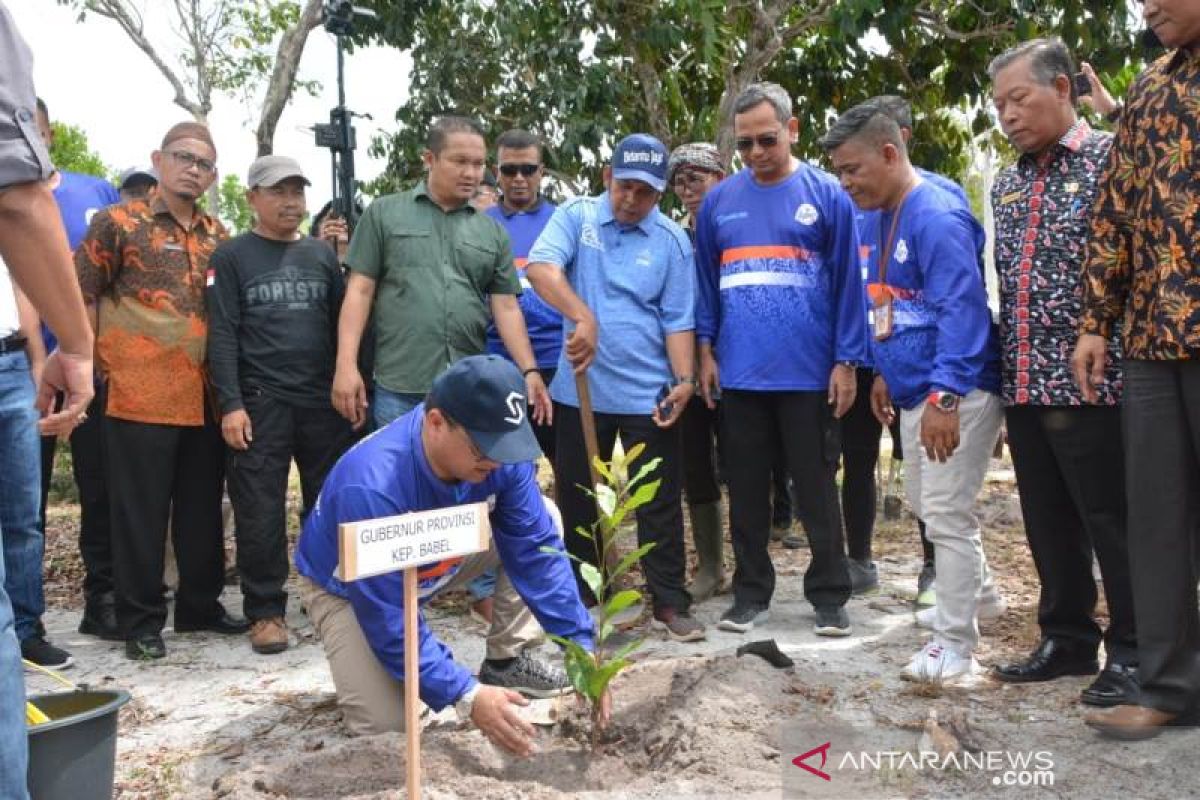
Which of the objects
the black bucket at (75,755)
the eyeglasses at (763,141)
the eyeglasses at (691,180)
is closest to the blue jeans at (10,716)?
the black bucket at (75,755)

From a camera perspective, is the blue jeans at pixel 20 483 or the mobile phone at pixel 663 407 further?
the mobile phone at pixel 663 407

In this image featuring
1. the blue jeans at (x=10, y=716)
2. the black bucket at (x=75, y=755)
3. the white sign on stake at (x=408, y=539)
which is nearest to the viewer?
the blue jeans at (x=10, y=716)

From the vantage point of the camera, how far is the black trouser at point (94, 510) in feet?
16.3

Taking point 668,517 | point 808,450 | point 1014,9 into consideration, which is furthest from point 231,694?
point 1014,9

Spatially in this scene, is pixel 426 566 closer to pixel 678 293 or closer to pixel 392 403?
pixel 392 403

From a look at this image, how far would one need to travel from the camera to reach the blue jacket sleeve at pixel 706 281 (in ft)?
15.6

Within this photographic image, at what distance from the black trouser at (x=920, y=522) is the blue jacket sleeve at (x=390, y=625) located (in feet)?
6.29

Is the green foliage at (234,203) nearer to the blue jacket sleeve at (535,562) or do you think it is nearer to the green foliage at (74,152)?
the green foliage at (74,152)

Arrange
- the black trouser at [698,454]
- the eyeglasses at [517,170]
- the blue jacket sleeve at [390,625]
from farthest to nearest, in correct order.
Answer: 1. the eyeglasses at [517,170]
2. the black trouser at [698,454]
3. the blue jacket sleeve at [390,625]

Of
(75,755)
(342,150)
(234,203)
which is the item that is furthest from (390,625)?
(234,203)

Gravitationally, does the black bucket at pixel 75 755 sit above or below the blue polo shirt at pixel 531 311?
below

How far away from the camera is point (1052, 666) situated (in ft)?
12.4

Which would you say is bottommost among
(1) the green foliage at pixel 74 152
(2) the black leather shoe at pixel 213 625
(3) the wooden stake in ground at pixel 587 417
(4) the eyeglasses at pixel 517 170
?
(2) the black leather shoe at pixel 213 625

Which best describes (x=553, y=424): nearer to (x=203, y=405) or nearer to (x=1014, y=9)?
(x=203, y=405)
